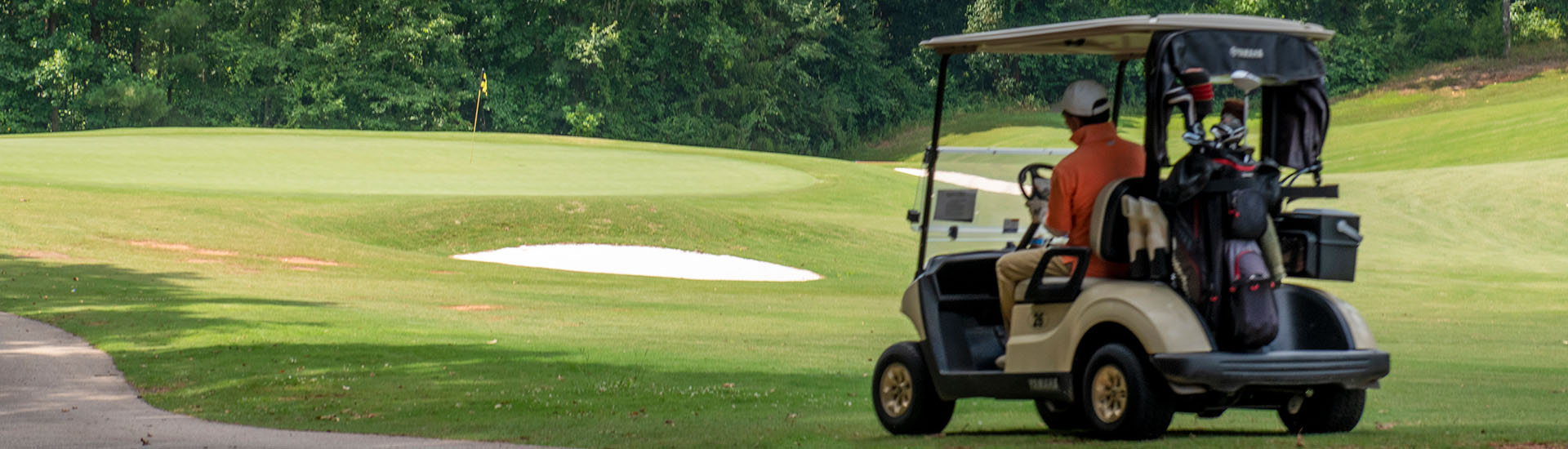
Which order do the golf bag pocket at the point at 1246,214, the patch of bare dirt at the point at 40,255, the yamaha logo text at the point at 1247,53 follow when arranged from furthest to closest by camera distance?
the patch of bare dirt at the point at 40,255, the yamaha logo text at the point at 1247,53, the golf bag pocket at the point at 1246,214

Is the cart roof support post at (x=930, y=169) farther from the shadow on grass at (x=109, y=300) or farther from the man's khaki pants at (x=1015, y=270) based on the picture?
the shadow on grass at (x=109, y=300)

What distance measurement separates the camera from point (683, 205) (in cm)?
2953

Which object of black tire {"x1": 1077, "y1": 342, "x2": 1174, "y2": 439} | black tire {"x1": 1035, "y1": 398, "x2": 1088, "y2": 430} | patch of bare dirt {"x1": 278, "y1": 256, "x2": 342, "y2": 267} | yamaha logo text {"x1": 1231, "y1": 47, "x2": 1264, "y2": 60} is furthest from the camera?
patch of bare dirt {"x1": 278, "y1": 256, "x2": 342, "y2": 267}

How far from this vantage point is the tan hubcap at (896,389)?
27.8 ft

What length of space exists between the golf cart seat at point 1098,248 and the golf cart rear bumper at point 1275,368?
60 centimetres

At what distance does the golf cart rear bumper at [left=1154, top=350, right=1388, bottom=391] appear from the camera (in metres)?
6.79

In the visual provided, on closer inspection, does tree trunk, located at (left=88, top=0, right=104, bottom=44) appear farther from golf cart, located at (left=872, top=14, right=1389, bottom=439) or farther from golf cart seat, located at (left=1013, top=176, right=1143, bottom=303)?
golf cart seat, located at (left=1013, top=176, right=1143, bottom=303)

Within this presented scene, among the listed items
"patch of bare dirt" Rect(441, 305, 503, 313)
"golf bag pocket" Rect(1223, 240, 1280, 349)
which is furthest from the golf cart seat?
"patch of bare dirt" Rect(441, 305, 503, 313)

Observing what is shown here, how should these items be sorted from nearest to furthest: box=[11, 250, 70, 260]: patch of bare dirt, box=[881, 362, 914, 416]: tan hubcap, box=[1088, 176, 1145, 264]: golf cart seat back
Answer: box=[1088, 176, 1145, 264]: golf cart seat back < box=[881, 362, 914, 416]: tan hubcap < box=[11, 250, 70, 260]: patch of bare dirt

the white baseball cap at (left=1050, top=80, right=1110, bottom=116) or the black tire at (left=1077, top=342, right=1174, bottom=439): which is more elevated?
the white baseball cap at (left=1050, top=80, right=1110, bottom=116)

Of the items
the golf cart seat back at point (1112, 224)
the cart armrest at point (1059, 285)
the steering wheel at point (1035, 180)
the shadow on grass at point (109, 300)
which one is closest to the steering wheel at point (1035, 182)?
the steering wheel at point (1035, 180)

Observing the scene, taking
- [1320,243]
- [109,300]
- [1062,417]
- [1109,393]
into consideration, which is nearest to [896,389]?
[1062,417]

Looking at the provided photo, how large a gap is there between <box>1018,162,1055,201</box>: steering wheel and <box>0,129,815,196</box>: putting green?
925 inches

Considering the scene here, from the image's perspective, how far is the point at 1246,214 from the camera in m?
6.79
